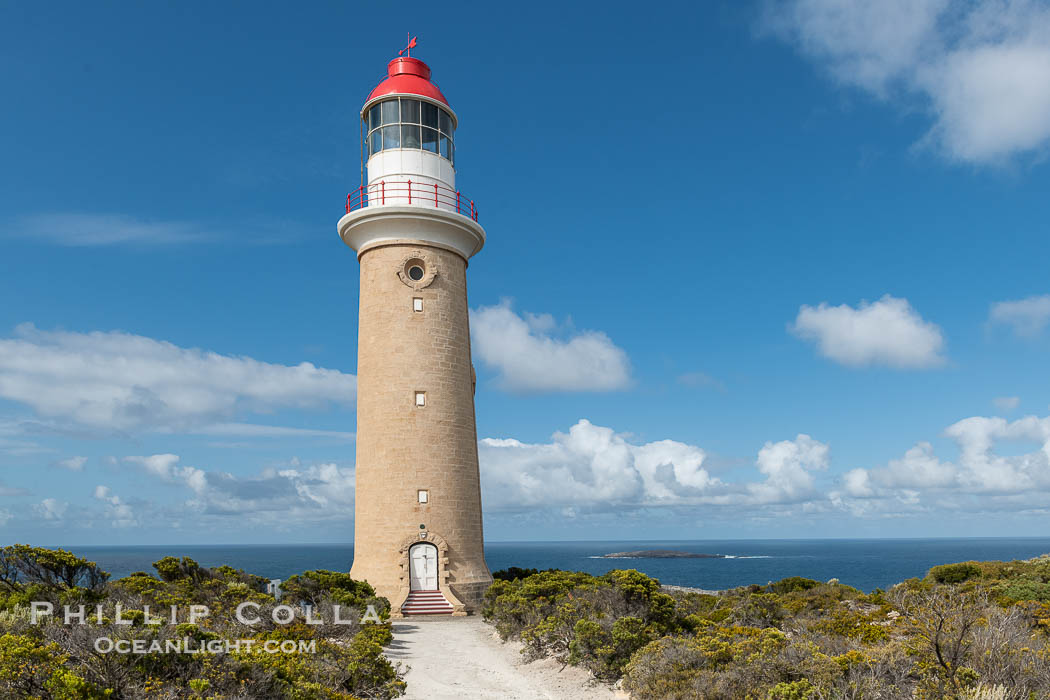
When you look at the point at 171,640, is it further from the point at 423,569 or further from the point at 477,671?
the point at 423,569

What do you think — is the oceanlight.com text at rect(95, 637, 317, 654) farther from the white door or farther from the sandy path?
the white door

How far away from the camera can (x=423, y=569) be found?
67.9ft

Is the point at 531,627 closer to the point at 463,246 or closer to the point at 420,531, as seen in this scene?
the point at 420,531

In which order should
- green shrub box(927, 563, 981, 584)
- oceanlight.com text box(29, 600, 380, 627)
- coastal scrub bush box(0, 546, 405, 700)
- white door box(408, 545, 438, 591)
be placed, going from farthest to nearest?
green shrub box(927, 563, 981, 584), white door box(408, 545, 438, 591), oceanlight.com text box(29, 600, 380, 627), coastal scrub bush box(0, 546, 405, 700)

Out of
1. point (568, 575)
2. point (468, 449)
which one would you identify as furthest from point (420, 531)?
point (568, 575)

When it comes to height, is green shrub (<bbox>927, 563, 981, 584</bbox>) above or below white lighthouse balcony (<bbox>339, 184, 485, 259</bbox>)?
below

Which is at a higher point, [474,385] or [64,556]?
[474,385]

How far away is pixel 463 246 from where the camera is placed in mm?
23219

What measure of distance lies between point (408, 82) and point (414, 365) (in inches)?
342

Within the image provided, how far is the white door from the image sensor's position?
2065cm

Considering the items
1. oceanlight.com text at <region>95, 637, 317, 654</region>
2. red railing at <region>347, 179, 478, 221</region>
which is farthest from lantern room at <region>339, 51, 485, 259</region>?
oceanlight.com text at <region>95, 637, 317, 654</region>

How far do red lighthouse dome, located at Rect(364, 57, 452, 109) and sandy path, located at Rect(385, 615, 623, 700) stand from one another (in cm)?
1525

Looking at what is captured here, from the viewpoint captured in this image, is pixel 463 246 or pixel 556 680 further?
pixel 463 246

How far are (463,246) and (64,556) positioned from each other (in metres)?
13.5
